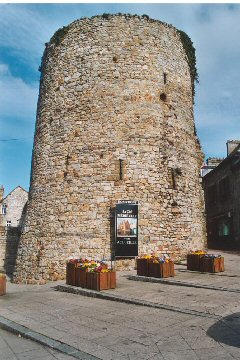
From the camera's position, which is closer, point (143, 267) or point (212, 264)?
point (212, 264)

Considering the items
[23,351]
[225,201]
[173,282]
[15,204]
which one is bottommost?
[23,351]

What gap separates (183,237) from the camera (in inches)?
526

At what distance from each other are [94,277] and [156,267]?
2.20 m

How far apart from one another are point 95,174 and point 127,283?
4814 millimetres

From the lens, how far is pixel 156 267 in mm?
10125

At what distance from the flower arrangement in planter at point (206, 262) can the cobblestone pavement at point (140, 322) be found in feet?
5.39

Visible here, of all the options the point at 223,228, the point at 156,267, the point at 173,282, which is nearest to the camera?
the point at 173,282

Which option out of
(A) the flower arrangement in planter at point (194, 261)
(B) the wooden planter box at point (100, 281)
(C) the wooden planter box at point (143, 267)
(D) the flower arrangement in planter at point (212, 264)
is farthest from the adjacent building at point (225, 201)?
(B) the wooden planter box at point (100, 281)

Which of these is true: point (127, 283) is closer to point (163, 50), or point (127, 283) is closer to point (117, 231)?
point (117, 231)

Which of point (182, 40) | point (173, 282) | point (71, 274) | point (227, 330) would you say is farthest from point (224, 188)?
point (227, 330)

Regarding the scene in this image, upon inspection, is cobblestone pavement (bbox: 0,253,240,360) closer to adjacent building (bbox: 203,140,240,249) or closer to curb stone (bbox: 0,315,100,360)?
curb stone (bbox: 0,315,100,360)

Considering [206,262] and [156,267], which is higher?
[206,262]

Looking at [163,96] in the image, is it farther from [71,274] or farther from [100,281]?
[100,281]

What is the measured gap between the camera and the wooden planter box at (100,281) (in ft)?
28.2
